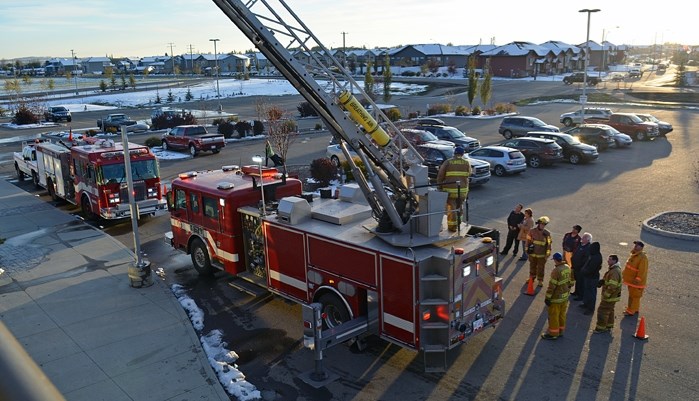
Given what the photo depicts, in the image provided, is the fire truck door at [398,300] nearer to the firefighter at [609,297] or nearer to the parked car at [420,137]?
the firefighter at [609,297]

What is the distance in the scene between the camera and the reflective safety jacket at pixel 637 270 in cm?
1052

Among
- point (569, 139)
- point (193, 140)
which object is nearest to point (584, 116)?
point (569, 139)

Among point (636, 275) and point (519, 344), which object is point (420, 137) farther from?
point (519, 344)

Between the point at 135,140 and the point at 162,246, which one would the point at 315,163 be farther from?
the point at 135,140

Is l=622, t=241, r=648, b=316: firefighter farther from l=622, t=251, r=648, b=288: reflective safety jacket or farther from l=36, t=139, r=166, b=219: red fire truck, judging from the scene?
l=36, t=139, r=166, b=219: red fire truck

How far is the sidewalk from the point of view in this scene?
8.90 metres

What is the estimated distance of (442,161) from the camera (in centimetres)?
2323

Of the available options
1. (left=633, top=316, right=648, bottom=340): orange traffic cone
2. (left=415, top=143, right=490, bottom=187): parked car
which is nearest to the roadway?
(left=633, top=316, right=648, bottom=340): orange traffic cone

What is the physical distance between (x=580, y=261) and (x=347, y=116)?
5563 millimetres

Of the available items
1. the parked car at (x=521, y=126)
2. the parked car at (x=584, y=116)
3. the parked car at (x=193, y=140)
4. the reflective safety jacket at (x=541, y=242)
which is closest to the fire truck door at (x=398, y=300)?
the reflective safety jacket at (x=541, y=242)

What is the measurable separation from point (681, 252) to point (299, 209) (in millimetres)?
9712

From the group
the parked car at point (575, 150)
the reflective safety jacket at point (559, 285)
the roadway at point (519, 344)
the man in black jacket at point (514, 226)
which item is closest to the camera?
the roadway at point (519, 344)

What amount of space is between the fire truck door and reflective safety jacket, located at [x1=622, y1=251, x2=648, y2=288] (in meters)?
4.55

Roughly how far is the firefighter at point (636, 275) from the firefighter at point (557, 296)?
1612mm
